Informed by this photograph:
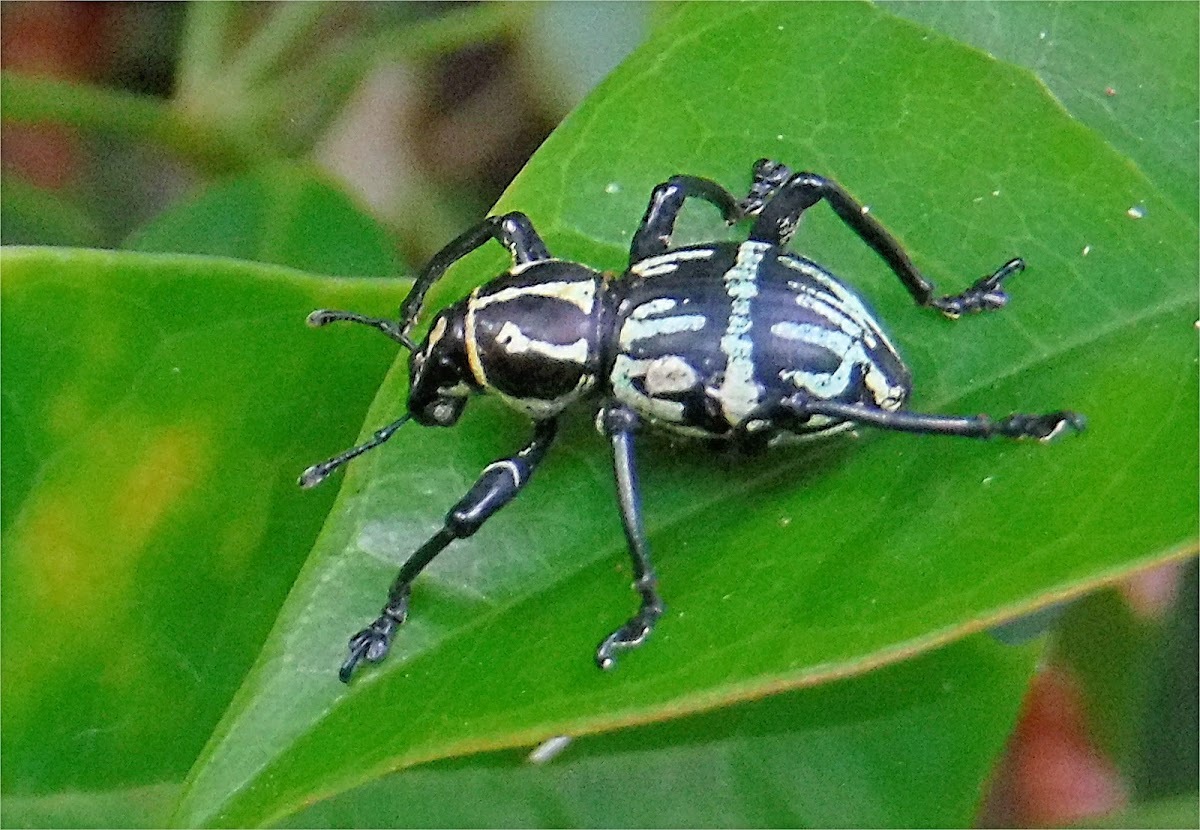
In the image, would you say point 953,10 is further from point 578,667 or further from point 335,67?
point 335,67

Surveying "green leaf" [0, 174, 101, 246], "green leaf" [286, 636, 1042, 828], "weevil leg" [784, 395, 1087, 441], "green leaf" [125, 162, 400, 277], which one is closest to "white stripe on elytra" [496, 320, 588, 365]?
"weevil leg" [784, 395, 1087, 441]

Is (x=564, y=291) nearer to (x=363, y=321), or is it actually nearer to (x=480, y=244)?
(x=480, y=244)

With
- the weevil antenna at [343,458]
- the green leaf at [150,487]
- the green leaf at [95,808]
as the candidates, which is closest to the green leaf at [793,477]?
the weevil antenna at [343,458]

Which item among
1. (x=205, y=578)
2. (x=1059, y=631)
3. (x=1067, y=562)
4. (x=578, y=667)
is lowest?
(x=1059, y=631)

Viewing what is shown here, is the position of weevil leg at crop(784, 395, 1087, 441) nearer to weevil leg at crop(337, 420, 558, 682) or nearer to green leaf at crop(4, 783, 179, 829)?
weevil leg at crop(337, 420, 558, 682)

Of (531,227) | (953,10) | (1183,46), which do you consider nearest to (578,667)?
(531,227)

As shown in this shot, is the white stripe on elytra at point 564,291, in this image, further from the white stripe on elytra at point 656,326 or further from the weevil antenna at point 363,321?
the weevil antenna at point 363,321
